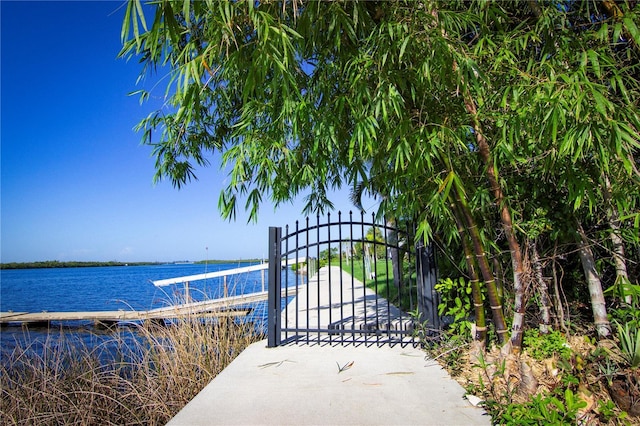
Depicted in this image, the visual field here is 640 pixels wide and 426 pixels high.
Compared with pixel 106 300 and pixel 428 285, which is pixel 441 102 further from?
pixel 106 300

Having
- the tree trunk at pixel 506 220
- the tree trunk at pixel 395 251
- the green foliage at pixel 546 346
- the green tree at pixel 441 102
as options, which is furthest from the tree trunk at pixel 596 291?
the tree trunk at pixel 395 251

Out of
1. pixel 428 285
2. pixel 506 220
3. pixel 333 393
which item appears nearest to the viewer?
pixel 333 393

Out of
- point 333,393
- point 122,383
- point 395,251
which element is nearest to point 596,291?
point 333,393

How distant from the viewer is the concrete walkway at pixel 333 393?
238 cm

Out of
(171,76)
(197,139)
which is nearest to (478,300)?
(171,76)

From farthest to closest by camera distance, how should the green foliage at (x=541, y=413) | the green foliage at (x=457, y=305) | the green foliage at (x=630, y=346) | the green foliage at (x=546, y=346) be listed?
the green foliage at (x=457, y=305) < the green foliage at (x=546, y=346) < the green foliage at (x=630, y=346) < the green foliage at (x=541, y=413)

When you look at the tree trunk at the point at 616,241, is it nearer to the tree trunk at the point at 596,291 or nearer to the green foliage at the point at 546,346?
the tree trunk at the point at 596,291

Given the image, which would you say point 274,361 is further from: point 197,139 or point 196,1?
point 196,1

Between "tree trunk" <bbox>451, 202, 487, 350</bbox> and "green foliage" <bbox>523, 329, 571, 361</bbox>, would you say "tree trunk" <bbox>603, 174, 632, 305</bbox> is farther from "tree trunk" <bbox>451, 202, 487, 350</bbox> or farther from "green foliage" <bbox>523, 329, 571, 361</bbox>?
"tree trunk" <bbox>451, 202, 487, 350</bbox>

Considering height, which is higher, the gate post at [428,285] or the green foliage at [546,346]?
the gate post at [428,285]

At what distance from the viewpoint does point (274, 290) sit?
431 centimetres

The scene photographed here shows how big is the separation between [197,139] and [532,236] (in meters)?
3.83

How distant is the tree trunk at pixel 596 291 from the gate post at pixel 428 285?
1.43 metres

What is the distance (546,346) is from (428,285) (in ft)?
4.16
